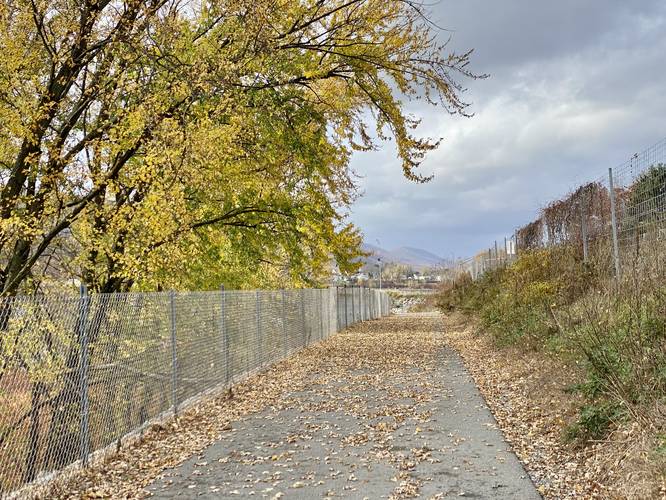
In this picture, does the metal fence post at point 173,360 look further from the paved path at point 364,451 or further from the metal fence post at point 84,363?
the metal fence post at point 84,363

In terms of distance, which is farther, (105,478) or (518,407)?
(518,407)

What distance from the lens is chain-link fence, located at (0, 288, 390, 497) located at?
6.24 m

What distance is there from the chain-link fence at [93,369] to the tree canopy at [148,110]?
163 cm

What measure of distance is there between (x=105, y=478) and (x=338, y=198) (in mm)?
16536

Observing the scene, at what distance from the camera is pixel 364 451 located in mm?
6984

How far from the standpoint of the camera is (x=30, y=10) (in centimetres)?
962

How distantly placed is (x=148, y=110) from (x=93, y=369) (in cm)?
476

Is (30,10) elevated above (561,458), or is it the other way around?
(30,10)

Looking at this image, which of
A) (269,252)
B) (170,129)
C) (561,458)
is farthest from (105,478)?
(269,252)

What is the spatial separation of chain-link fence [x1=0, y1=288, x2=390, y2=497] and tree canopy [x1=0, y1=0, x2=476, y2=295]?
5.36ft

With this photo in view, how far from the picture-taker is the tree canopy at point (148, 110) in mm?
9977

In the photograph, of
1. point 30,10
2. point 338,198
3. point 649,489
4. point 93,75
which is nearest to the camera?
point 649,489

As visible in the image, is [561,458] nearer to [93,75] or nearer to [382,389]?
[382,389]

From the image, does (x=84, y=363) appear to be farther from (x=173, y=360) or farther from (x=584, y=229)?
(x=584, y=229)
